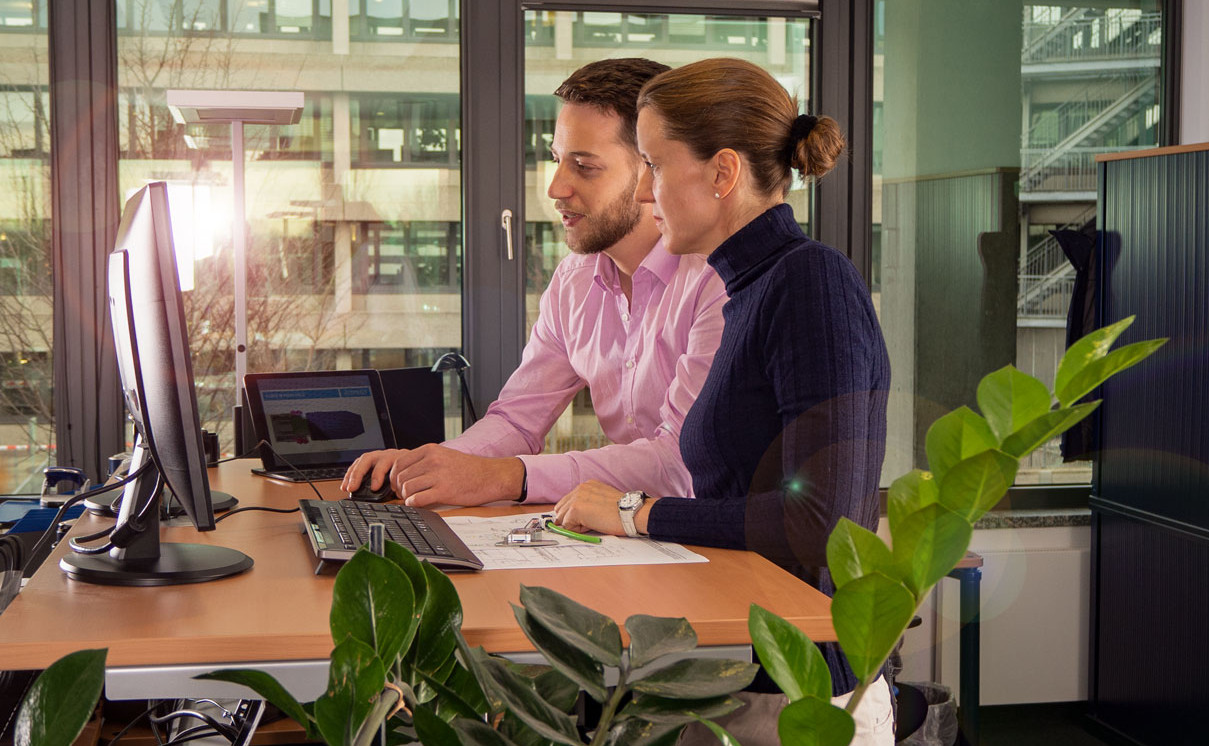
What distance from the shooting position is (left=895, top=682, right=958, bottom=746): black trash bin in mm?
2512

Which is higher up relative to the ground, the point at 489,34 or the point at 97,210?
the point at 489,34

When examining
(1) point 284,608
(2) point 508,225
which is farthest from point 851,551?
(2) point 508,225

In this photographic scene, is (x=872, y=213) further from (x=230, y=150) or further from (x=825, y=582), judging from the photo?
(x=825, y=582)

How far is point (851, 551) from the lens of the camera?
10.7 inches

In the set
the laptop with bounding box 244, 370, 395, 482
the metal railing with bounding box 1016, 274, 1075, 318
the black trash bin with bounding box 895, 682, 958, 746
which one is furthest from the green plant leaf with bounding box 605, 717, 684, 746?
the metal railing with bounding box 1016, 274, 1075, 318

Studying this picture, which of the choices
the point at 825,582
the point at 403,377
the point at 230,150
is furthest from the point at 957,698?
the point at 230,150

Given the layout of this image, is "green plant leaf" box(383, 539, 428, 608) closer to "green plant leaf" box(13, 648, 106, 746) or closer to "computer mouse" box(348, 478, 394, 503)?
"green plant leaf" box(13, 648, 106, 746)

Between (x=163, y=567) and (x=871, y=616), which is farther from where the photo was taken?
(x=163, y=567)

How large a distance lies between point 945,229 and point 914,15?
696mm

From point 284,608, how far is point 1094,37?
356cm

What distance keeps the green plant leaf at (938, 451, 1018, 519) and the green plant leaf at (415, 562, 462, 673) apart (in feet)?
0.58

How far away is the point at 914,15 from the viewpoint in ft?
12.2

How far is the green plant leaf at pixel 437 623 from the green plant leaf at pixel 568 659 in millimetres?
38

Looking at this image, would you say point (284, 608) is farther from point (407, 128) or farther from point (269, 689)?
point (407, 128)
